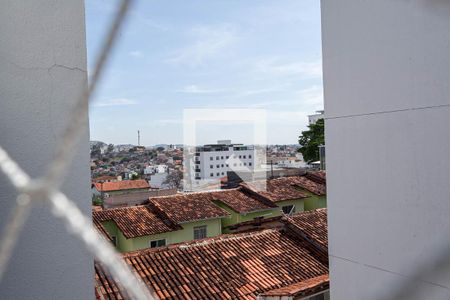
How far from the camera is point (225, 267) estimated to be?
15.6 ft

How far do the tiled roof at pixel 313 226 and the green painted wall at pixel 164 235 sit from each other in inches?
110

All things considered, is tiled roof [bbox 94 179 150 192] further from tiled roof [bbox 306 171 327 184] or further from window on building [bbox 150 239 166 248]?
window on building [bbox 150 239 166 248]

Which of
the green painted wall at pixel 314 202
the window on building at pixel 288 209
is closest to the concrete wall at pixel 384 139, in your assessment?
the window on building at pixel 288 209

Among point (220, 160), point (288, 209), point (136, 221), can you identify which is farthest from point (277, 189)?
point (220, 160)

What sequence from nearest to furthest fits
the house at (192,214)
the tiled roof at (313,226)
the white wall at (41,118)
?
the white wall at (41,118) → the tiled roof at (313,226) → the house at (192,214)

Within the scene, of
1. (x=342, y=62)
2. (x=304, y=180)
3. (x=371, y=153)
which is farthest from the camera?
(x=304, y=180)

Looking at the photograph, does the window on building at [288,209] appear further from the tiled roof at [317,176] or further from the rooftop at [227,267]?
the rooftop at [227,267]

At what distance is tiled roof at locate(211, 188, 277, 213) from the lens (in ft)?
30.2

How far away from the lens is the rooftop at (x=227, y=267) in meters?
4.23

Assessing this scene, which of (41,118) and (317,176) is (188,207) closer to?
(317,176)

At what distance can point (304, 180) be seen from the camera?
1141 cm

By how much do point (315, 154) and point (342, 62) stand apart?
16519 mm

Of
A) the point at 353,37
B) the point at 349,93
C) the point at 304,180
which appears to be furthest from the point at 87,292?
the point at 304,180

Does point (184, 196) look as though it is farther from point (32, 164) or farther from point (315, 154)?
point (315, 154)
